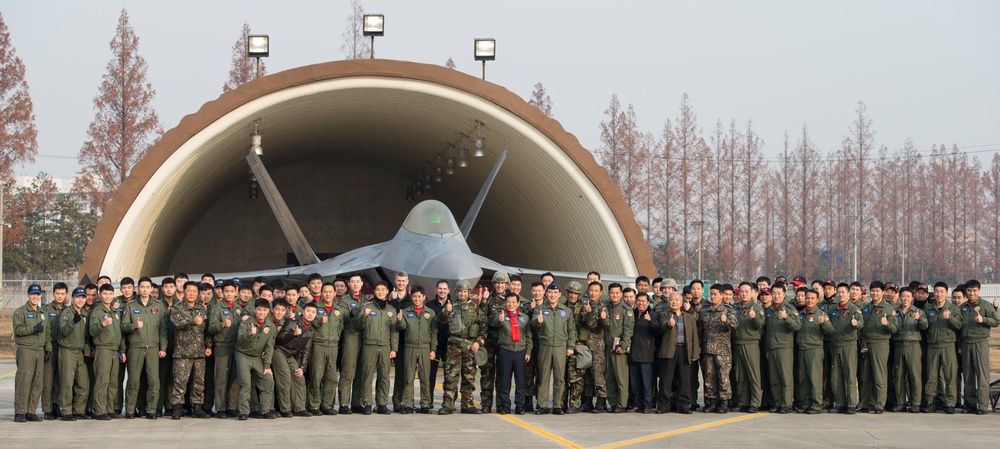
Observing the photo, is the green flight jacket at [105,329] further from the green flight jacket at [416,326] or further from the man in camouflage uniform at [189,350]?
the green flight jacket at [416,326]

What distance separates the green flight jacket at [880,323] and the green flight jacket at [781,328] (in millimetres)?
879

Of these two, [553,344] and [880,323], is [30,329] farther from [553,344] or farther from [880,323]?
[880,323]

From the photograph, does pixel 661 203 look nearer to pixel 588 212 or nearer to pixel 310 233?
pixel 310 233

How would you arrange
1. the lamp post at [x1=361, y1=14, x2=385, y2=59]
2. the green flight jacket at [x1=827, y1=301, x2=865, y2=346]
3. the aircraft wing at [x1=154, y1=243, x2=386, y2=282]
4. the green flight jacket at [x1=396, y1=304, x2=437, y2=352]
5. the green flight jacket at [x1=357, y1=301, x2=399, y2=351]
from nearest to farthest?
the green flight jacket at [x1=357, y1=301, x2=399, y2=351] → the green flight jacket at [x1=396, y1=304, x2=437, y2=352] → the green flight jacket at [x1=827, y1=301, x2=865, y2=346] → the aircraft wing at [x1=154, y1=243, x2=386, y2=282] → the lamp post at [x1=361, y1=14, x2=385, y2=59]

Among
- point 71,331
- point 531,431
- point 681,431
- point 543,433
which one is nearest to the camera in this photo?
point 543,433

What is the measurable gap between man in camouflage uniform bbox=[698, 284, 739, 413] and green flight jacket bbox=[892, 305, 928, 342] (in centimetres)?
188

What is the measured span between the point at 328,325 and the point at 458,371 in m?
1.49

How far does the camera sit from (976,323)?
11.4 m

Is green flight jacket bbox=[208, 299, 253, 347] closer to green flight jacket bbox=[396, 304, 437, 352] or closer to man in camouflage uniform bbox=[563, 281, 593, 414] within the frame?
green flight jacket bbox=[396, 304, 437, 352]

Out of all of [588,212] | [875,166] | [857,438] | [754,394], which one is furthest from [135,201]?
[875,166]

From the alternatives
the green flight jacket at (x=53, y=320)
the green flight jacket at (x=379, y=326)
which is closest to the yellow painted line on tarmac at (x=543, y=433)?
the green flight jacket at (x=379, y=326)

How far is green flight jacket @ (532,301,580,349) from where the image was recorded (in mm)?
11242

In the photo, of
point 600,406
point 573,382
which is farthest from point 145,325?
point 600,406

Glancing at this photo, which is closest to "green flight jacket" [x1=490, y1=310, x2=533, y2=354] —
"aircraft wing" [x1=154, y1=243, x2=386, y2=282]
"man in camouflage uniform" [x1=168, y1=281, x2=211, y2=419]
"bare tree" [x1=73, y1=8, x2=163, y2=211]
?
"man in camouflage uniform" [x1=168, y1=281, x2=211, y2=419]
